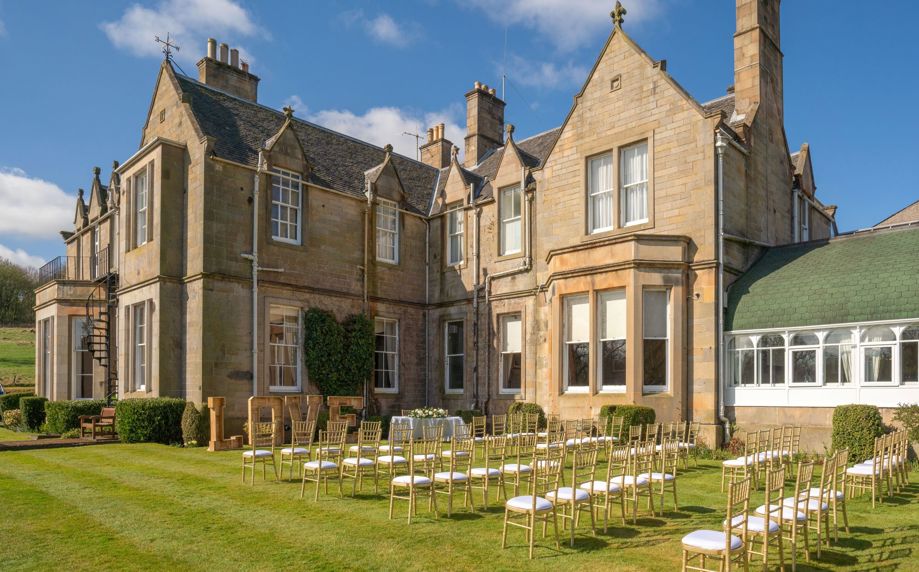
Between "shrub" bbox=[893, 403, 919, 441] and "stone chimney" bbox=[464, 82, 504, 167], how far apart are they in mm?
17639

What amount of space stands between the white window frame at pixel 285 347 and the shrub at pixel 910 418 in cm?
1542

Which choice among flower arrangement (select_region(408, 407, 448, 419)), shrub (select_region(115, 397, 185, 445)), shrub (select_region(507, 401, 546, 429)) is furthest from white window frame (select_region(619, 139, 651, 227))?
shrub (select_region(115, 397, 185, 445))

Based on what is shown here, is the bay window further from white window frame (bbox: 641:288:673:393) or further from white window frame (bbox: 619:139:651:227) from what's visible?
white window frame (bbox: 619:139:651:227)

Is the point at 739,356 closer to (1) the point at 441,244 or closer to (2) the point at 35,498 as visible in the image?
(1) the point at 441,244

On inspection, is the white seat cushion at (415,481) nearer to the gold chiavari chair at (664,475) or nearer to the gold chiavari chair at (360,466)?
the gold chiavari chair at (360,466)

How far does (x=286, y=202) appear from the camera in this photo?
22.2 meters

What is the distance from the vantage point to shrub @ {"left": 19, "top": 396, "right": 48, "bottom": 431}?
25469 mm

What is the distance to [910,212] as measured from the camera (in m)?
37.1

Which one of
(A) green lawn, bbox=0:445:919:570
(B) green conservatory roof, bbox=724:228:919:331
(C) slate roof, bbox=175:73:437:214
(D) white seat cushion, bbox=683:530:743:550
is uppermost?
(C) slate roof, bbox=175:73:437:214

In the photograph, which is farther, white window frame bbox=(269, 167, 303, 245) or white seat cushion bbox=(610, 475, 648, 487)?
white window frame bbox=(269, 167, 303, 245)

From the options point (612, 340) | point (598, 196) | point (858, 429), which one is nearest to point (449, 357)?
point (612, 340)

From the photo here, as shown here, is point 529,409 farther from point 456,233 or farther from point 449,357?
point 456,233

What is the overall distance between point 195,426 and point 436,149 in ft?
52.1

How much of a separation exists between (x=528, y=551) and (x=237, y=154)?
16601mm
